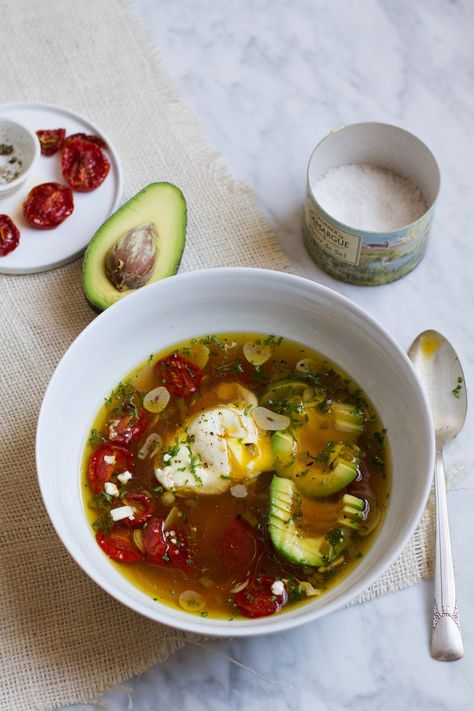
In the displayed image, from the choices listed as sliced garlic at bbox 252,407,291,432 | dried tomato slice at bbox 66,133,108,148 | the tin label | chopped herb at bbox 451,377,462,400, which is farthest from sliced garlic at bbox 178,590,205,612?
dried tomato slice at bbox 66,133,108,148

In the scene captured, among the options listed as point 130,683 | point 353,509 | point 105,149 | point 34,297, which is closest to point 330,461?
point 353,509

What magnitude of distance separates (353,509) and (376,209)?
884mm

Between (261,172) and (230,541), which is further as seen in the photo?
(261,172)

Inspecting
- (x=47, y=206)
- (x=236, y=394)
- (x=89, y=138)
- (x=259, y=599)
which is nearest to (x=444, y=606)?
(x=259, y=599)

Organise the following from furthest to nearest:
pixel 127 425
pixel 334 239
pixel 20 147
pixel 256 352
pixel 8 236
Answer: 1. pixel 20 147
2. pixel 8 236
3. pixel 334 239
4. pixel 256 352
5. pixel 127 425

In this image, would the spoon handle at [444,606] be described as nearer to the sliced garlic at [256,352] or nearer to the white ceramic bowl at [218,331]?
the white ceramic bowl at [218,331]

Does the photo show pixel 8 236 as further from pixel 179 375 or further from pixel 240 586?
pixel 240 586

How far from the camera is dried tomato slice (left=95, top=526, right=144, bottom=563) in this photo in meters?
1.98

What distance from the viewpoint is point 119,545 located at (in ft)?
6.56

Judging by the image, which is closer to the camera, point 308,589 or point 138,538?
point 308,589

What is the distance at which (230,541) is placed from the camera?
202cm

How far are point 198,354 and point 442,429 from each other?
2.08 ft

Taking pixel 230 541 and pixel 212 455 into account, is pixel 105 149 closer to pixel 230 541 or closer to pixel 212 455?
pixel 212 455

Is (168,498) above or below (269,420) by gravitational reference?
below
